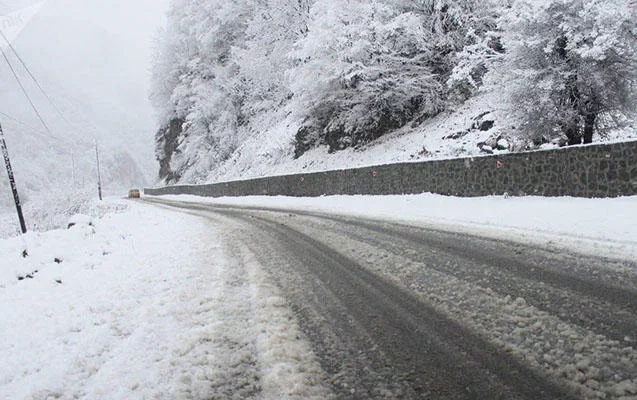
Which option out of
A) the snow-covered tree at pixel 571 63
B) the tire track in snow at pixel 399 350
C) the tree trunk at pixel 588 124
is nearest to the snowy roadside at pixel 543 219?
the tree trunk at pixel 588 124

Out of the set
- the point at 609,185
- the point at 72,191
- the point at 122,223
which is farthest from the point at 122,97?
the point at 609,185

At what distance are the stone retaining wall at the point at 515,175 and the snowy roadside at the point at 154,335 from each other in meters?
7.70

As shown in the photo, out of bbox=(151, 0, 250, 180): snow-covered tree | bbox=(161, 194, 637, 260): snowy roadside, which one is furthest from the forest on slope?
bbox=(161, 194, 637, 260): snowy roadside

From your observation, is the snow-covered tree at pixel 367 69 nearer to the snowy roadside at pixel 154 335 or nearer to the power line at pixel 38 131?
the snowy roadside at pixel 154 335

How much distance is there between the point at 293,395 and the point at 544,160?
31.5ft

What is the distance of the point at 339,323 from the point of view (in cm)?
314

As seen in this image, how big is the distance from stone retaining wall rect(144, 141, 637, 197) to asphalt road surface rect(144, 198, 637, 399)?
171 inches

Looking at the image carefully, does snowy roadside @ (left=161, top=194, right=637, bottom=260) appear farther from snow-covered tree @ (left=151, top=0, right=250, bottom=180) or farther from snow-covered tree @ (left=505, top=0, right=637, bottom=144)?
snow-covered tree @ (left=151, top=0, right=250, bottom=180)

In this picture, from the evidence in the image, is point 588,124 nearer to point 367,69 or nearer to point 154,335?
point 367,69

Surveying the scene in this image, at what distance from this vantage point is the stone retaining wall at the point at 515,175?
8.16 meters

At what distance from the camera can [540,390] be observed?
204 cm

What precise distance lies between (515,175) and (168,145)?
173ft

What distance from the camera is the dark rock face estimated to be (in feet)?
170

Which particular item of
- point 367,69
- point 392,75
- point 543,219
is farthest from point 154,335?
point 392,75
